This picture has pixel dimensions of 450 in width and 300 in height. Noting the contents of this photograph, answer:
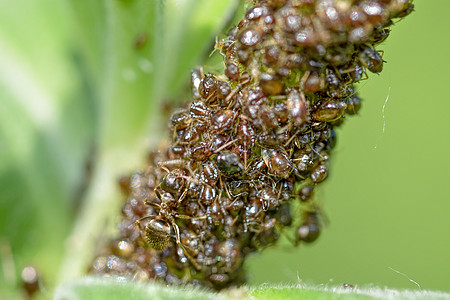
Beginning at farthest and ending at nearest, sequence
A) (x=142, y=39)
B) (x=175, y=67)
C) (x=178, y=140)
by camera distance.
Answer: (x=175, y=67), (x=142, y=39), (x=178, y=140)

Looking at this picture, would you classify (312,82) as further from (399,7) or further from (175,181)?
(175,181)

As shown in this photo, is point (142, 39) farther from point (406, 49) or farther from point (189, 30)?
point (406, 49)

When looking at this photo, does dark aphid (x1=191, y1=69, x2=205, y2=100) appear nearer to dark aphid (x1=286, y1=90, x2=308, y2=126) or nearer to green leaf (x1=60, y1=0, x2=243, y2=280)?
green leaf (x1=60, y1=0, x2=243, y2=280)


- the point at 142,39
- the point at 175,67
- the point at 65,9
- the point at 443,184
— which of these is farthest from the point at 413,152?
the point at 65,9

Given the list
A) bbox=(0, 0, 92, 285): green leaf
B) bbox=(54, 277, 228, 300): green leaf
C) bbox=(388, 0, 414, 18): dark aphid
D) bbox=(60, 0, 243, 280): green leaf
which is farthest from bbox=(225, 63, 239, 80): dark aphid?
bbox=(0, 0, 92, 285): green leaf

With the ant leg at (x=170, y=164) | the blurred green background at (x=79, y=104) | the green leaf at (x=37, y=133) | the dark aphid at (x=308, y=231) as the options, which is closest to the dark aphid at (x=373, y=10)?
the blurred green background at (x=79, y=104)

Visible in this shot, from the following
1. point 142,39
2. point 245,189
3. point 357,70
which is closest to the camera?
point 357,70

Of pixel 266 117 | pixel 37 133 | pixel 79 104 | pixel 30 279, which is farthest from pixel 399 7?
pixel 30 279
